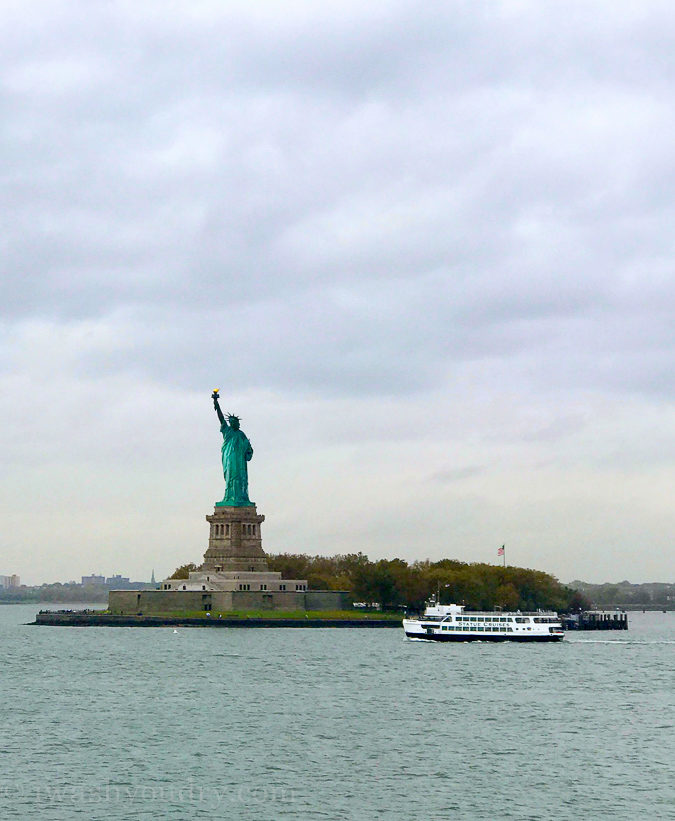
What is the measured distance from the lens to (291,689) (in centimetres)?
9456

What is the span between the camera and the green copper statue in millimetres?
191750

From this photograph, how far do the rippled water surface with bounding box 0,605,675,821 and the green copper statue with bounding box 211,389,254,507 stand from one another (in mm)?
65384

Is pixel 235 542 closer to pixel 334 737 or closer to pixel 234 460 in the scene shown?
pixel 234 460

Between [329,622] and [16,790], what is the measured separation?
4849 inches

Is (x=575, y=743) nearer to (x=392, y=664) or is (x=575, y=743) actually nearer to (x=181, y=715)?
(x=181, y=715)

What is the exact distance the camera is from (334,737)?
71.8m

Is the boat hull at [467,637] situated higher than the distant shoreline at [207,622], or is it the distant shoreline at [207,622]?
the distant shoreline at [207,622]

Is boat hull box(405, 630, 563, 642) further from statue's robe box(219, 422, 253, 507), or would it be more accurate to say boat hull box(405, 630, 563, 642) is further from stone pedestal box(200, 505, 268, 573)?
statue's robe box(219, 422, 253, 507)

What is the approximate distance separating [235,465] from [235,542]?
1061 centimetres

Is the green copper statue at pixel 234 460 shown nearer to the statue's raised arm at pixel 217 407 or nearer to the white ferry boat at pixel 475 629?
the statue's raised arm at pixel 217 407

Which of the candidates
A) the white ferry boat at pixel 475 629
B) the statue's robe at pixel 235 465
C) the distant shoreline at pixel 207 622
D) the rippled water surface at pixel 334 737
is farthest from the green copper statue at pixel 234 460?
the rippled water surface at pixel 334 737

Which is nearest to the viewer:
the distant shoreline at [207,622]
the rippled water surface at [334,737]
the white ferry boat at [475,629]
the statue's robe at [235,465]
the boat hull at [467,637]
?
the rippled water surface at [334,737]

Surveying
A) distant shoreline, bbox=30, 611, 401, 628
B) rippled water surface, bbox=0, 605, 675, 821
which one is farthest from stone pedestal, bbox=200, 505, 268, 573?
rippled water surface, bbox=0, 605, 675, 821

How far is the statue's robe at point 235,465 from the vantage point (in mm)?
191750
